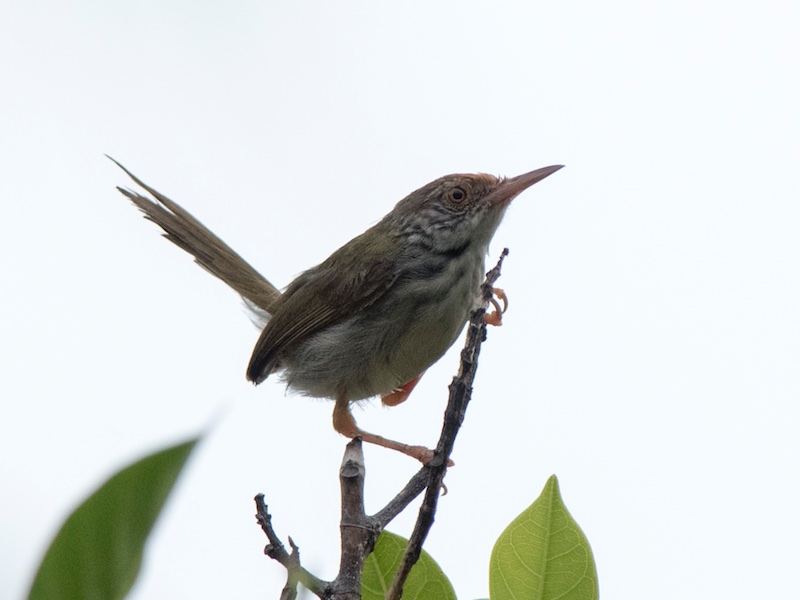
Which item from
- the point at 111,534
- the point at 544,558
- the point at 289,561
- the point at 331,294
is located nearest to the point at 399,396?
the point at 331,294

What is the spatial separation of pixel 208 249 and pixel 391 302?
189cm

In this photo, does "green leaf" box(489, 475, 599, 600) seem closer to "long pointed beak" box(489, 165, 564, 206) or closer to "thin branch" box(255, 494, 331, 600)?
"thin branch" box(255, 494, 331, 600)

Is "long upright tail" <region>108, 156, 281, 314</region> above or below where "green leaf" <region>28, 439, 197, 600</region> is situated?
above

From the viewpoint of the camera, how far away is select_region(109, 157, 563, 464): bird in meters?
4.18

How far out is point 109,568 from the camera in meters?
1.13

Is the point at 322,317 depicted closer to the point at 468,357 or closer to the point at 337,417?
the point at 337,417

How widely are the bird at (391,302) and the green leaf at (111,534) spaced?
2762 mm

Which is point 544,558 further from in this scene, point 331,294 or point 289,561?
point 331,294

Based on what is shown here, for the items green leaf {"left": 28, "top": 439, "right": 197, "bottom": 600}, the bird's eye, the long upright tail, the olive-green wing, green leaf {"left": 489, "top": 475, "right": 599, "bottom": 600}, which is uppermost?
Answer: the bird's eye

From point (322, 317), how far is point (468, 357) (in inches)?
93.9

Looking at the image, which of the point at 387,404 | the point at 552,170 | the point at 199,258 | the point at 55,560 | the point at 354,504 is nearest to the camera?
the point at 55,560

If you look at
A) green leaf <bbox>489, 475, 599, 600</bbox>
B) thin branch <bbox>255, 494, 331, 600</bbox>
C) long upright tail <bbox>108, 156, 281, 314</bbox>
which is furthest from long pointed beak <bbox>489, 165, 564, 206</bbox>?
thin branch <bbox>255, 494, 331, 600</bbox>

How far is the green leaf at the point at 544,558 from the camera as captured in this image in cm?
177

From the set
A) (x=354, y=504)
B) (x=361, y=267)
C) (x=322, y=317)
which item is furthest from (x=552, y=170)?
(x=354, y=504)
